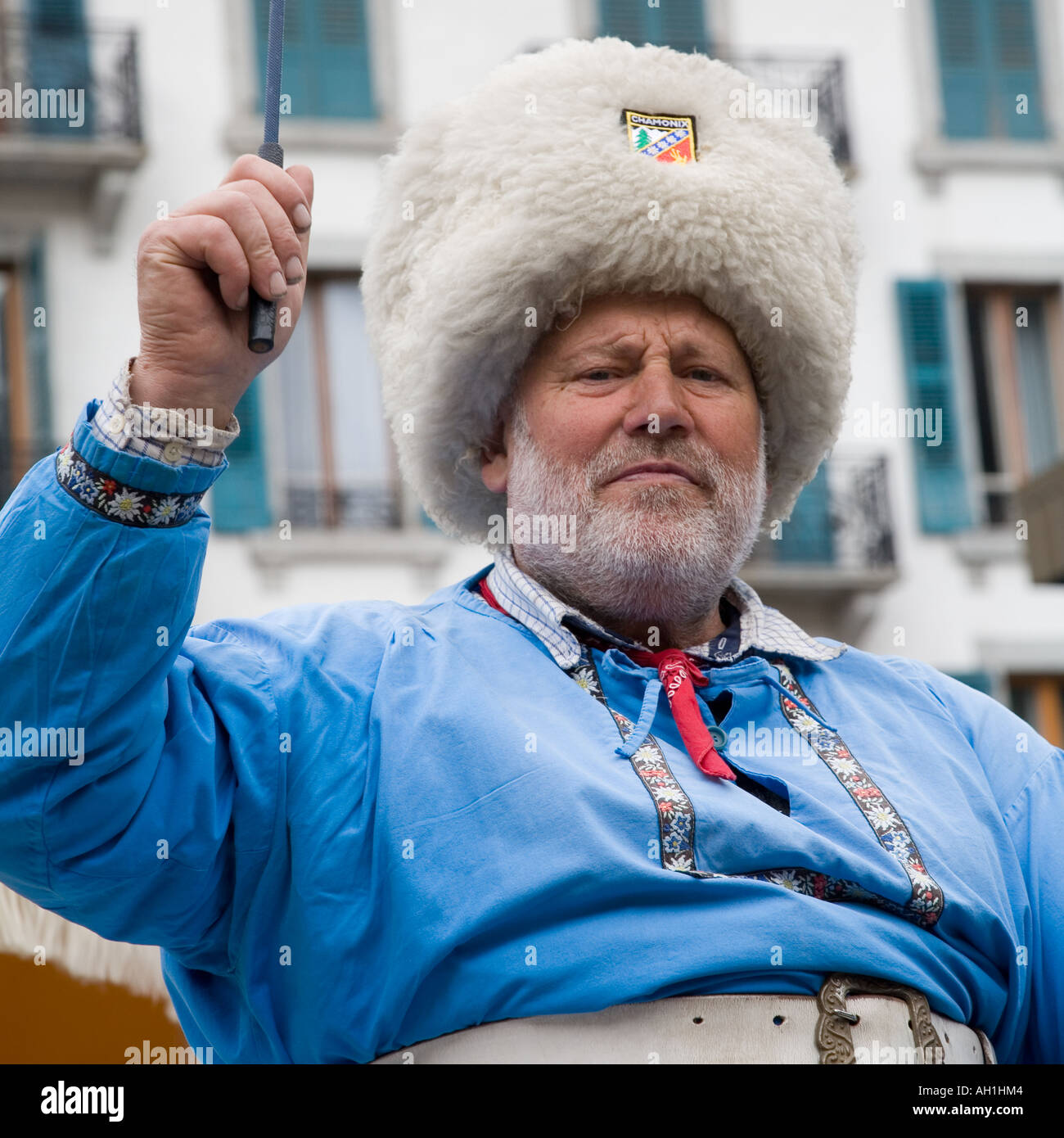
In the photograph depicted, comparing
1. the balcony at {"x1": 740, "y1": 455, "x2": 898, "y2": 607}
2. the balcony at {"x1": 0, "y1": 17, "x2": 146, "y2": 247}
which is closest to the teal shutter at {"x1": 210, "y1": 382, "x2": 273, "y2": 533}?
the balcony at {"x1": 0, "y1": 17, "x2": 146, "y2": 247}

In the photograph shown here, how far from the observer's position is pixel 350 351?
11.8 m

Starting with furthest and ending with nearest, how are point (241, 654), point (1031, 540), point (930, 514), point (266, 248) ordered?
1. point (930, 514)
2. point (1031, 540)
3. point (241, 654)
4. point (266, 248)

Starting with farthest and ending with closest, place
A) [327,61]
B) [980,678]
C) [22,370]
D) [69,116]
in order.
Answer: [327,61] < [980,678] < [69,116] < [22,370]

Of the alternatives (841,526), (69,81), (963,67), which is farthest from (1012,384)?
(69,81)

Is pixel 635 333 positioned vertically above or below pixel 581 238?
below

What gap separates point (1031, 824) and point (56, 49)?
10807 mm

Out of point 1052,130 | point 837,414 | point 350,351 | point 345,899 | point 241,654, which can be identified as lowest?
point 345,899

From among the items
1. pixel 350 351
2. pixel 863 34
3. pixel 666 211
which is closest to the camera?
pixel 666 211

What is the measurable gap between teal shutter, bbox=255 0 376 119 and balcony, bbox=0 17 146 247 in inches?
38.3

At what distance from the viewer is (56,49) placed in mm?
12312

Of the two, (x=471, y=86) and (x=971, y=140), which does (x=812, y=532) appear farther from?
(x=471, y=86)
